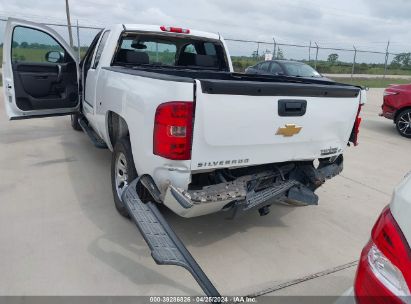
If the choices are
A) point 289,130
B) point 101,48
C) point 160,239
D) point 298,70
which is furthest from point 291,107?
point 298,70

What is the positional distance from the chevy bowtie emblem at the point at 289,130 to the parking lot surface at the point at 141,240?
112 cm

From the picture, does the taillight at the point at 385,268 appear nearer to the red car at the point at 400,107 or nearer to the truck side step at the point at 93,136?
the truck side step at the point at 93,136

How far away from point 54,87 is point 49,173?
1733mm

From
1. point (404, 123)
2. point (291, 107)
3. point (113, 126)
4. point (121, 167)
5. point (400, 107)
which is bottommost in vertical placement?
point (404, 123)

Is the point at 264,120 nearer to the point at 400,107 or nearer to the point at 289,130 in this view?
the point at 289,130

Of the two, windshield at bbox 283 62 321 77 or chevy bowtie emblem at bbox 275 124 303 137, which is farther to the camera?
windshield at bbox 283 62 321 77

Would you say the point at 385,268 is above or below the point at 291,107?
below

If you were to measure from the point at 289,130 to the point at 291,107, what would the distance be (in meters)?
0.21

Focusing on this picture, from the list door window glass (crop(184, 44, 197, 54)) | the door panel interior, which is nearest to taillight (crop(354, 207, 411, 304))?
door window glass (crop(184, 44, 197, 54))

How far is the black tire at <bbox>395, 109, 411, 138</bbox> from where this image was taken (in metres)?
8.93

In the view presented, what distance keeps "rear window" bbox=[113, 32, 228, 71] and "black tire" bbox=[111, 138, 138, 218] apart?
1.80m

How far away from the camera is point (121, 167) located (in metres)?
3.85

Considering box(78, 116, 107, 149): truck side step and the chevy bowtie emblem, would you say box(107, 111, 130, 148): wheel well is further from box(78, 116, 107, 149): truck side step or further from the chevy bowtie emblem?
the chevy bowtie emblem

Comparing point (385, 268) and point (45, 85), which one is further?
point (45, 85)
